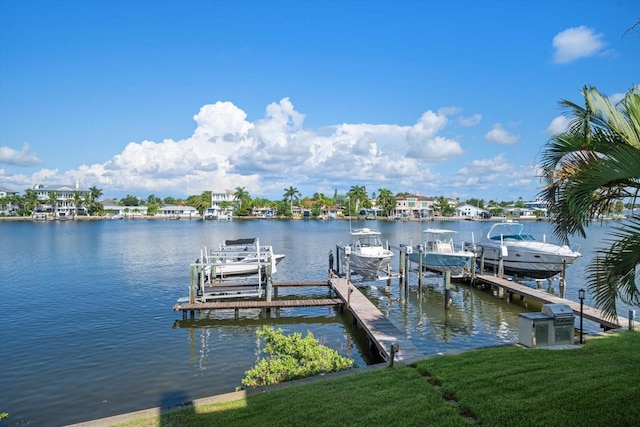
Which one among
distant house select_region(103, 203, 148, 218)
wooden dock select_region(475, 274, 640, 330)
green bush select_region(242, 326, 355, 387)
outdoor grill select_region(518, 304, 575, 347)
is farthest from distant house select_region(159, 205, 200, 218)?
outdoor grill select_region(518, 304, 575, 347)

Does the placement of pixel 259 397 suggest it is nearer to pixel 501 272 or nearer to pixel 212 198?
pixel 501 272

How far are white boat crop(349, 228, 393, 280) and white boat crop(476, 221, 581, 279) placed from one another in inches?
252

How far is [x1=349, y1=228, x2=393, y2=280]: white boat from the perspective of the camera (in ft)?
87.2

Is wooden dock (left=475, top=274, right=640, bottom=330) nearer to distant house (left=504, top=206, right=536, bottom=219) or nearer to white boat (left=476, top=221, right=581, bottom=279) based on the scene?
white boat (left=476, top=221, right=581, bottom=279)

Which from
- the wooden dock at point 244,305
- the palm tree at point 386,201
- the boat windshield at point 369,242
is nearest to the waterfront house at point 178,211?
the palm tree at point 386,201

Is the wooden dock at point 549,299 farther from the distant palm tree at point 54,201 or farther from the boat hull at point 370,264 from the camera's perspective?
the distant palm tree at point 54,201

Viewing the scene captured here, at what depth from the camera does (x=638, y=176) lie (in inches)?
207

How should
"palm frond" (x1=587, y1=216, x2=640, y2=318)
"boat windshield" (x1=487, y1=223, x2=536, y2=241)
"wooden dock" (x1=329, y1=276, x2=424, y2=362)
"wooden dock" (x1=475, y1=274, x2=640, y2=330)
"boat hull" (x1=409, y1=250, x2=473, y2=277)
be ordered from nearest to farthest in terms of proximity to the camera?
"palm frond" (x1=587, y1=216, x2=640, y2=318), "wooden dock" (x1=329, y1=276, x2=424, y2=362), "wooden dock" (x1=475, y1=274, x2=640, y2=330), "boat hull" (x1=409, y1=250, x2=473, y2=277), "boat windshield" (x1=487, y1=223, x2=536, y2=241)

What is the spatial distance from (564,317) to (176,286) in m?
23.5

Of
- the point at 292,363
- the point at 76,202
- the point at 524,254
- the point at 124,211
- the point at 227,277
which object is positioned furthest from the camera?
the point at 124,211

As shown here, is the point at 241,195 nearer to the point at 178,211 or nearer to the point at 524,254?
the point at 178,211

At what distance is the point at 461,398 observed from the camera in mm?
7328

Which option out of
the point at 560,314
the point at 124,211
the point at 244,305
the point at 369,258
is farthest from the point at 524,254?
the point at 124,211

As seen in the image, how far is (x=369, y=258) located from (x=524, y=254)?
9974mm
